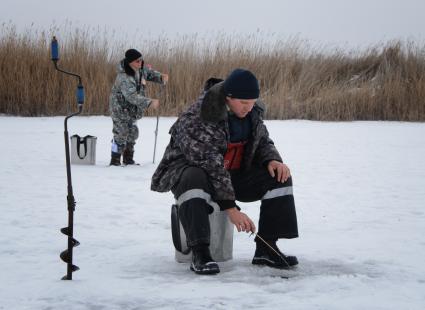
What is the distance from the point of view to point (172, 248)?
372 centimetres

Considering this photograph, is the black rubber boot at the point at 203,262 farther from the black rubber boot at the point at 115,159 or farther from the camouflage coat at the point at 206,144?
the black rubber boot at the point at 115,159

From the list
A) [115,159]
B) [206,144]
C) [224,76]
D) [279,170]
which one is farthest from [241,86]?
[224,76]

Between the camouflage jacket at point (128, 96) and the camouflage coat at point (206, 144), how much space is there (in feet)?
11.8

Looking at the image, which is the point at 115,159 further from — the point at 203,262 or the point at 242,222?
the point at 242,222

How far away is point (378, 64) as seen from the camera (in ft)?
47.7

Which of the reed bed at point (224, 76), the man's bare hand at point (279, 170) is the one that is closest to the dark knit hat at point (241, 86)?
the man's bare hand at point (279, 170)

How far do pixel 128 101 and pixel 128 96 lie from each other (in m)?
0.10

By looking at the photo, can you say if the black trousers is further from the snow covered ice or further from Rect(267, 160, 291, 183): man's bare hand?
the snow covered ice

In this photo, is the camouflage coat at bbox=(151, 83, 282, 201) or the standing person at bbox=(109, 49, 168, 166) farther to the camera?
the standing person at bbox=(109, 49, 168, 166)

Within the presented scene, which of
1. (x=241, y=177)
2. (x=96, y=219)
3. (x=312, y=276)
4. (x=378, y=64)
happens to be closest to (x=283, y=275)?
(x=312, y=276)

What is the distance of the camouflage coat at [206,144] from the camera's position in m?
3.11

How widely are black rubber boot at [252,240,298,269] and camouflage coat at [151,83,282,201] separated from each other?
1.21 ft

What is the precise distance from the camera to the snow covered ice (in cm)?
281

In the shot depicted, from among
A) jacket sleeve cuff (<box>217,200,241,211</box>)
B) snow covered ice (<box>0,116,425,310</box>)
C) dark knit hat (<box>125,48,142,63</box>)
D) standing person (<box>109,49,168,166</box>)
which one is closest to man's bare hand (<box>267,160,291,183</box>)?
jacket sleeve cuff (<box>217,200,241,211</box>)
